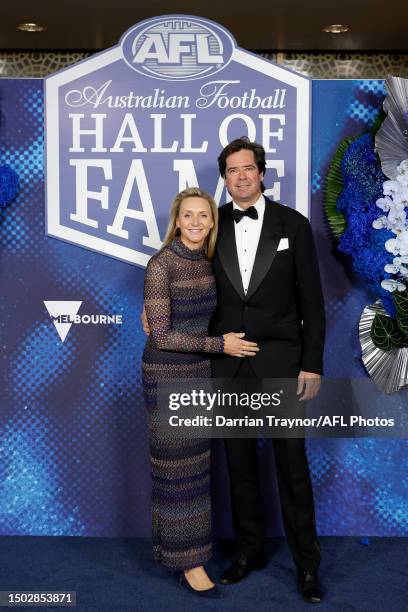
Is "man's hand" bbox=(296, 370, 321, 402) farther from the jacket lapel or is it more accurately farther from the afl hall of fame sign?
the afl hall of fame sign

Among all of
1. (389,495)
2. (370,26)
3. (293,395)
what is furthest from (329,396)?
(370,26)

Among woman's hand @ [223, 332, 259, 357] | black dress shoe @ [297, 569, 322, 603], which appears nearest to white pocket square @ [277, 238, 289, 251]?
woman's hand @ [223, 332, 259, 357]

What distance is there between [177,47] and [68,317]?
128 centimetres

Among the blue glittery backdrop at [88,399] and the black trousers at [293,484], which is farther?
the blue glittery backdrop at [88,399]

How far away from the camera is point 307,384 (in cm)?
312

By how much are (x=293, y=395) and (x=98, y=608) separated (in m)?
1.08

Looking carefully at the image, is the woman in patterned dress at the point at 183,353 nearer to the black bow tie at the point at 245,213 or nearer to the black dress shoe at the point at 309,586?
the black bow tie at the point at 245,213

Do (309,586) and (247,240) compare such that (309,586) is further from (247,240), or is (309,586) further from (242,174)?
(242,174)

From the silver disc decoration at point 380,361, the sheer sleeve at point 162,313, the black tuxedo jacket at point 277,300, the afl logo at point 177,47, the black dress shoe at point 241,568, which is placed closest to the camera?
the sheer sleeve at point 162,313

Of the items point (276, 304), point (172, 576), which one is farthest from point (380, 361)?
point (172, 576)

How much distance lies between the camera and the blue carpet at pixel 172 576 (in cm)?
306

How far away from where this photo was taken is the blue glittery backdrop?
3.64 m

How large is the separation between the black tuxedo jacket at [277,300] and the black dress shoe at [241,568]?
2.60ft

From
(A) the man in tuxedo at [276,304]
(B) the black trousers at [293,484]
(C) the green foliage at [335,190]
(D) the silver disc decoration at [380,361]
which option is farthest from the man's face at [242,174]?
(D) the silver disc decoration at [380,361]
